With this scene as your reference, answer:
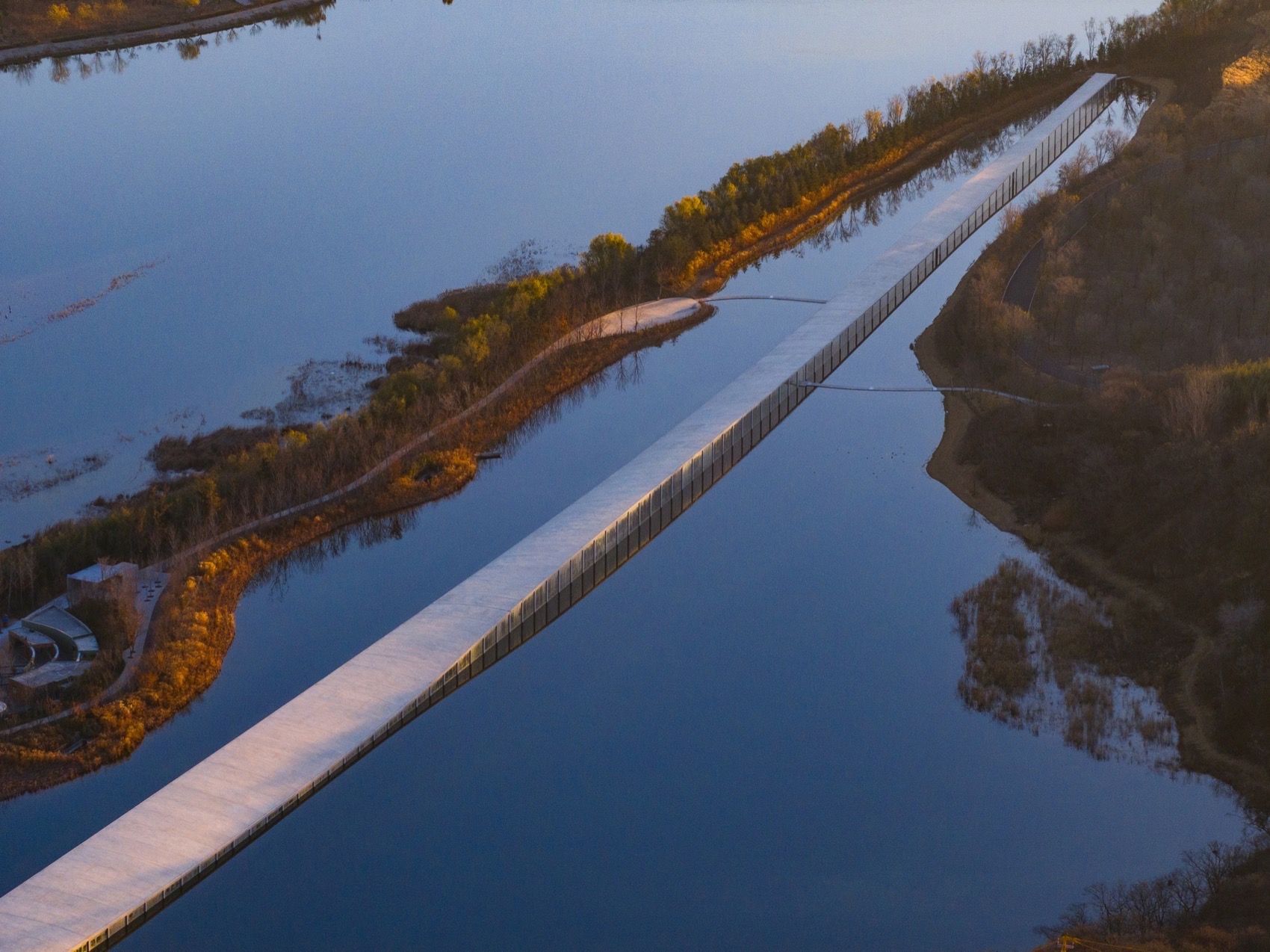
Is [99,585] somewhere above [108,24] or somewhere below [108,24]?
below

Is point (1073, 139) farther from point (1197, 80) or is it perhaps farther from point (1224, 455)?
point (1224, 455)

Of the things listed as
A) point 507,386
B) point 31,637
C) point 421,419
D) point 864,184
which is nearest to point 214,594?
point 31,637

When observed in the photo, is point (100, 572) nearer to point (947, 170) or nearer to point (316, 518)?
point (316, 518)

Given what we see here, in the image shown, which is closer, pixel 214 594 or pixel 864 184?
pixel 214 594

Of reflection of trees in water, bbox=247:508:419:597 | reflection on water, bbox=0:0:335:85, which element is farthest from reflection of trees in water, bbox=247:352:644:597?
reflection on water, bbox=0:0:335:85

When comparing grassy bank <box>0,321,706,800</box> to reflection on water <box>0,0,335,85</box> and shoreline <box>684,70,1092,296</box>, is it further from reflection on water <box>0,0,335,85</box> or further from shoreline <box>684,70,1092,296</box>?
reflection on water <box>0,0,335,85</box>

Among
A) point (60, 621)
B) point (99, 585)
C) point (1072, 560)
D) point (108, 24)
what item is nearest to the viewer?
point (60, 621)

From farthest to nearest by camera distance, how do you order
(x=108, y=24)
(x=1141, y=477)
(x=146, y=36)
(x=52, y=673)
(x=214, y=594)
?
(x=146, y=36), (x=108, y=24), (x=1141, y=477), (x=214, y=594), (x=52, y=673)
